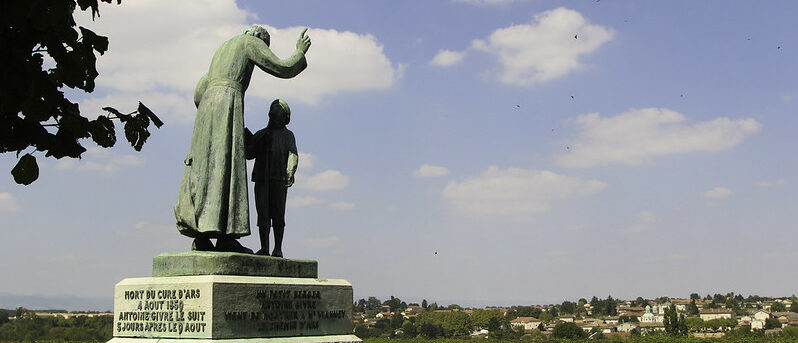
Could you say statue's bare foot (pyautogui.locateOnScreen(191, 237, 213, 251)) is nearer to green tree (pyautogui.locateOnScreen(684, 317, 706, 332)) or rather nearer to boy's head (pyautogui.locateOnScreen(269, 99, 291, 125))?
boy's head (pyautogui.locateOnScreen(269, 99, 291, 125))

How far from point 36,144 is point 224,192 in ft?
14.8

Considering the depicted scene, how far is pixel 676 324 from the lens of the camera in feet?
425

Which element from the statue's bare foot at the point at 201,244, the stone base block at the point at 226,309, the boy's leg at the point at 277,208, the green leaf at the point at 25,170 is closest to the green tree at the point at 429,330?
the boy's leg at the point at 277,208

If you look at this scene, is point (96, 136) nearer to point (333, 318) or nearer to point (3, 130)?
point (3, 130)

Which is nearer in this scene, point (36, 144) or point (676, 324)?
point (36, 144)

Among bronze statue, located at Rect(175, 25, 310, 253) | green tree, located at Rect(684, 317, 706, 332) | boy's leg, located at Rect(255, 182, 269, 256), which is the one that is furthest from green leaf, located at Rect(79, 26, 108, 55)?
green tree, located at Rect(684, 317, 706, 332)

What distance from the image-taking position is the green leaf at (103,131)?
4.86 meters

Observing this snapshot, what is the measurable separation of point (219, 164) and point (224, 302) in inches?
63.2

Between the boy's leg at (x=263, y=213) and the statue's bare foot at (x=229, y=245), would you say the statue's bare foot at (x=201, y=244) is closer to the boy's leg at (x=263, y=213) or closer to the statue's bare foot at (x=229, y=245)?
the statue's bare foot at (x=229, y=245)

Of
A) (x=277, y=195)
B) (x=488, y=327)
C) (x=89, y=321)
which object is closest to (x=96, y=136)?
(x=277, y=195)

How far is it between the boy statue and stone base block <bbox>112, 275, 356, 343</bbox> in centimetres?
87

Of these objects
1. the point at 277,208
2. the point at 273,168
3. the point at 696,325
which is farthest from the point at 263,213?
the point at 696,325

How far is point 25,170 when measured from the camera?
186 inches

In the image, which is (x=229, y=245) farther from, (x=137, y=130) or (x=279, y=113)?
(x=137, y=130)
